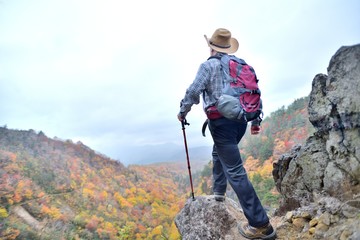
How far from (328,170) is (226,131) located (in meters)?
1.56

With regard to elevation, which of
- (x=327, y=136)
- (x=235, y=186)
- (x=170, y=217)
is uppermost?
(x=327, y=136)

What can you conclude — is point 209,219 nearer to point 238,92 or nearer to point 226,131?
point 226,131

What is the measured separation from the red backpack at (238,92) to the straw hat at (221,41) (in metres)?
0.17

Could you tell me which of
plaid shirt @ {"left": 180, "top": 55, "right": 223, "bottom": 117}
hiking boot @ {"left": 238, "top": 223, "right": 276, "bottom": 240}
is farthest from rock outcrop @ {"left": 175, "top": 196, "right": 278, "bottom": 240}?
plaid shirt @ {"left": 180, "top": 55, "right": 223, "bottom": 117}

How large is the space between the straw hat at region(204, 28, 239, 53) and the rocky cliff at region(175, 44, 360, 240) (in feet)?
4.83

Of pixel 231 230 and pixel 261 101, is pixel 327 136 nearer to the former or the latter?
pixel 261 101

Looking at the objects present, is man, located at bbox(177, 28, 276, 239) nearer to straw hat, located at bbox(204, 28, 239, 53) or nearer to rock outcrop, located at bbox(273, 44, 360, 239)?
straw hat, located at bbox(204, 28, 239, 53)

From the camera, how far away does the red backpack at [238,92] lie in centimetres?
338

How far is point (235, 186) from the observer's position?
143 inches

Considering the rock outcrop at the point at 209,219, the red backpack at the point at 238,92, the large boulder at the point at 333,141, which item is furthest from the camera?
the rock outcrop at the point at 209,219

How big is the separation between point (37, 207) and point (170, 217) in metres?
30.3

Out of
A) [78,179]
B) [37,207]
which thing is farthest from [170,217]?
[37,207]

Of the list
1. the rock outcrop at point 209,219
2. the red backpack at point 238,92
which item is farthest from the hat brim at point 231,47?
the rock outcrop at point 209,219

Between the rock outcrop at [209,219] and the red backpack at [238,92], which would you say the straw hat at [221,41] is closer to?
the red backpack at [238,92]
